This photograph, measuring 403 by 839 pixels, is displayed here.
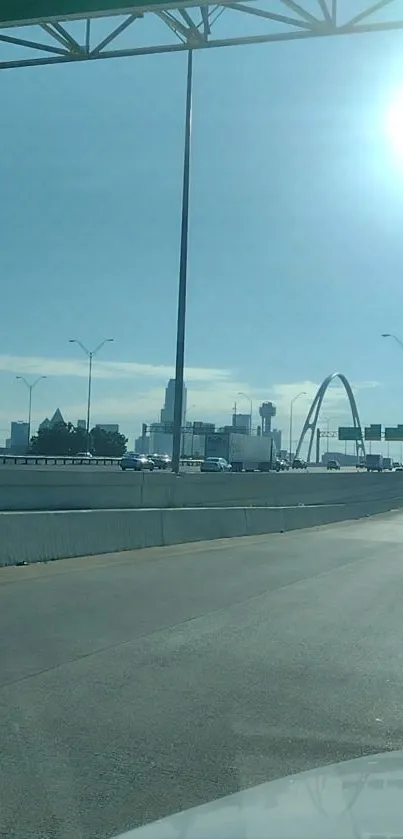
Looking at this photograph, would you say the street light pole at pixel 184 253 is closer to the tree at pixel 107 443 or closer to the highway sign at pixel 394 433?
the tree at pixel 107 443

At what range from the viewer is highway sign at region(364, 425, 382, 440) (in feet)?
459

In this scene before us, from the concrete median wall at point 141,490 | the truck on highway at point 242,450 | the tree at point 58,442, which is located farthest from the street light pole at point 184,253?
the tree at point 58,442

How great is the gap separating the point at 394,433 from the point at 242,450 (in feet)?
179

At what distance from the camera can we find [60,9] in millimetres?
12008

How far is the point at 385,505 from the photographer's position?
1871 inches

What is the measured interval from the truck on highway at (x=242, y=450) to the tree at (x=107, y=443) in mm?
31292

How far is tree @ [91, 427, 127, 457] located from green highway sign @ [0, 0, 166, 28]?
360 feet

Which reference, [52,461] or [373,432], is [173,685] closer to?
[52,461]

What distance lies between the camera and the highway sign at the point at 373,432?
459ft

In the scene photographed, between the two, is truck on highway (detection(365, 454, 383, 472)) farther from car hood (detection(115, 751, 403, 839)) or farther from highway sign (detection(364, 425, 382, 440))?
car hood (detection(115, 751, 403, 839))

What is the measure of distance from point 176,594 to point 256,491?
19.5m

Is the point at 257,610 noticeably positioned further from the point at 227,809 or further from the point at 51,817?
the point at 227,809

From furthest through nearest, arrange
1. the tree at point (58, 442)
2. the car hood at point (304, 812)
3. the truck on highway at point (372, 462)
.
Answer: the truck on highway at point (372, 462)
the tree at point (58, 442)
the car hood at point (304, 812)

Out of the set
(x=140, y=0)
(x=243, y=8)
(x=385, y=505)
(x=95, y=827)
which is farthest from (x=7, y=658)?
(x=385, y=505)
